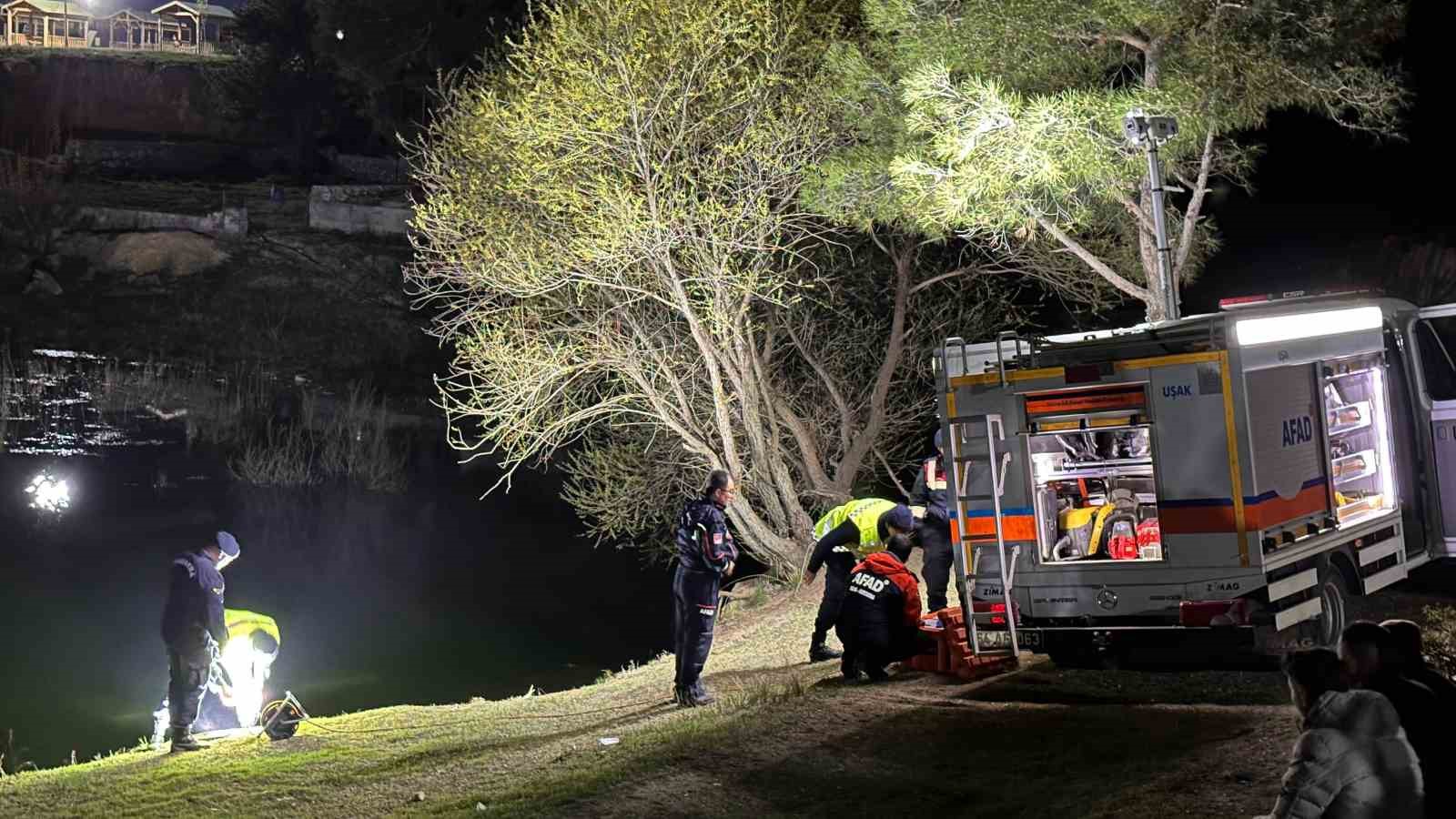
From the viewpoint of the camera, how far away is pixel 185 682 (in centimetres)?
1007

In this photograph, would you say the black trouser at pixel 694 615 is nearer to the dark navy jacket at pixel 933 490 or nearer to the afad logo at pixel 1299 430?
the dark navy jacket at pixel 933 490

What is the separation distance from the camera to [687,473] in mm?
22672

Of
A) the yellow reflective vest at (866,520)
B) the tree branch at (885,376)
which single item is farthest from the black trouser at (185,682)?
the tree branch at (885,376)

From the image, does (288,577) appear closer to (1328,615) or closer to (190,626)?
(190,626)

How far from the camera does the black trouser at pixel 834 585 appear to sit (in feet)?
35.0

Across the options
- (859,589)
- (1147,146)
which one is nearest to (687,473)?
(1147,146)

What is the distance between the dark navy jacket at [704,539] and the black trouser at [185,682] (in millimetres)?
3629

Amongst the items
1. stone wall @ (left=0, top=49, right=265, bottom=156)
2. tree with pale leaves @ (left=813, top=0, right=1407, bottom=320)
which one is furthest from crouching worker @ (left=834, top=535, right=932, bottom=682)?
stone wall @ (left=0, top=49, right=265, bottom=156)

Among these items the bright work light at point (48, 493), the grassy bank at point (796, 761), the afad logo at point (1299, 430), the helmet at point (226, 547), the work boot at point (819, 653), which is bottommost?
the grassy bank at point (796, 761)

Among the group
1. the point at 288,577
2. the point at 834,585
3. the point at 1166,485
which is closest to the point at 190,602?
the point at 834,585

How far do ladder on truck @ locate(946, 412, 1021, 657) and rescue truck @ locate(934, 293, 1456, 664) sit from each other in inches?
0.5

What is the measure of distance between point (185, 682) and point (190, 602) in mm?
638

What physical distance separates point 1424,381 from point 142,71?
67399 millimetres

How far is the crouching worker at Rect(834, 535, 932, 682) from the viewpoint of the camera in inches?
389
